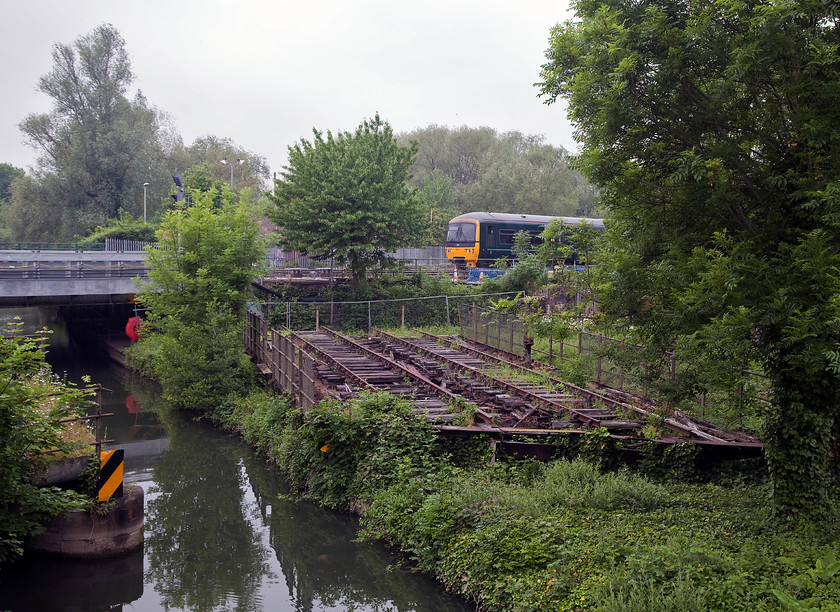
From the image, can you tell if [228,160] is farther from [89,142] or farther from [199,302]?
[199,302]

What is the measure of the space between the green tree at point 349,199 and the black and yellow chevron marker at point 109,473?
1964 cm

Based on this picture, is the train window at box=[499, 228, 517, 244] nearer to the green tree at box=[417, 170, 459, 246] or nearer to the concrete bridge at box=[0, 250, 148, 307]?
the green tree at box=[417, 170, 459, 246]

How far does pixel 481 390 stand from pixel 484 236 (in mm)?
24954

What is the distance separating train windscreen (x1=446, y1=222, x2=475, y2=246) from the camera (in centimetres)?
4147

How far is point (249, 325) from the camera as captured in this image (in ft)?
86.8

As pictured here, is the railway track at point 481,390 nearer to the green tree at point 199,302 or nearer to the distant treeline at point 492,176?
the green tree at point 199,302

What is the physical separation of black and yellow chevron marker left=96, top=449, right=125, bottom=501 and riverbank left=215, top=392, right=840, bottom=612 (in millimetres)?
3826

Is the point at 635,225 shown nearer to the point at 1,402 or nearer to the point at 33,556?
the point at 1,402

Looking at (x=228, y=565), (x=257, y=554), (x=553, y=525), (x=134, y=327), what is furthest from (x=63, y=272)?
(x=553, y=525)

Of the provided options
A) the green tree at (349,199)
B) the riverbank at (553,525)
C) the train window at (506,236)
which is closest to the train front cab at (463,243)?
the train window at (506,236)

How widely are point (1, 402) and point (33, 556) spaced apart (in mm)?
4584

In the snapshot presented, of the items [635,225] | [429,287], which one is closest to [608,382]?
[635,225]

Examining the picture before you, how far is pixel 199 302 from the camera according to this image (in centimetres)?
2238

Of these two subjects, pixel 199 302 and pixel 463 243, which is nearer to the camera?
pixel 199 302
